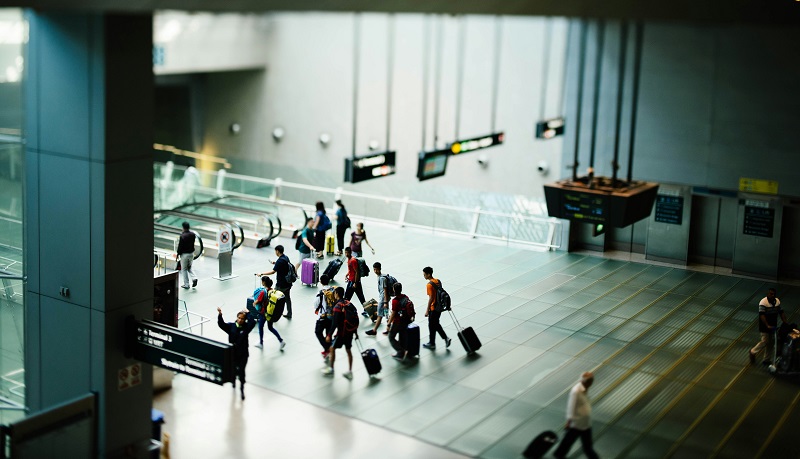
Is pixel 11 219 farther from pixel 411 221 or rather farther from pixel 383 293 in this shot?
pixel 411 221

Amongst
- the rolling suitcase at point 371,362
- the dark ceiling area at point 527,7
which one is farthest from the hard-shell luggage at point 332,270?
the dark ceiling area at point 527,7

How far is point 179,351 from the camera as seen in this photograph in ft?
34.2

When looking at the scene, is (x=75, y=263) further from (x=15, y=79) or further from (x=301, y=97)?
(x=301, y=97)

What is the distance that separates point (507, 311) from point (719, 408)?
16.3 feet

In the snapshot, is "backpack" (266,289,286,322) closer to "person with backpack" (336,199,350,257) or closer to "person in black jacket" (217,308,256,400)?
"person in black jacket" (217,308,256,400)

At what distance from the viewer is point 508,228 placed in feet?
74.9

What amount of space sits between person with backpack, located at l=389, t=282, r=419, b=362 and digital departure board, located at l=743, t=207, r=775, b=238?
29.8 feet

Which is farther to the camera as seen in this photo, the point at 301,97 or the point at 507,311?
the point at 301,97

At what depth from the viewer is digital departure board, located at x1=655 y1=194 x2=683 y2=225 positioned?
21266 mm

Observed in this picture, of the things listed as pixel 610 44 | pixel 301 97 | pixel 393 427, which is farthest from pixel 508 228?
pixel 393 427

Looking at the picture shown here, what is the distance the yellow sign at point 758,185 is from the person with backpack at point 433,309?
25.8ft

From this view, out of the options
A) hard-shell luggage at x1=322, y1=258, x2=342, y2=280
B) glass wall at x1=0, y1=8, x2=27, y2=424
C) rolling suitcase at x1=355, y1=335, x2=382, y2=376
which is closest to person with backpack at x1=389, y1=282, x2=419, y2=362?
rolling suitcase at x1=355, y1=335, x2=382, y2=376

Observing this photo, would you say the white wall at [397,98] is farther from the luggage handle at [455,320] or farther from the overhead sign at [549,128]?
the luggage handle at [455,320]

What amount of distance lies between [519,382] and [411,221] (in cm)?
1074
